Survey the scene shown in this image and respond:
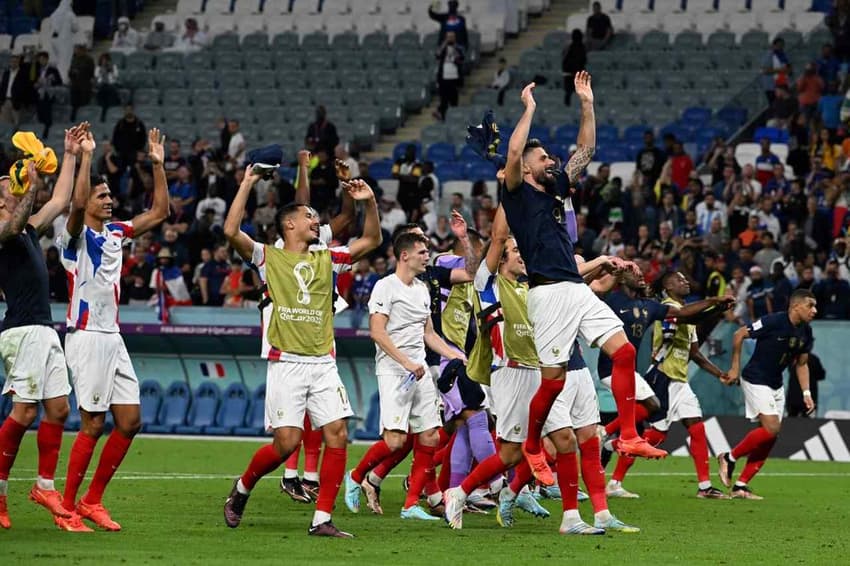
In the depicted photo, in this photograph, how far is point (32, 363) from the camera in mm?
12164

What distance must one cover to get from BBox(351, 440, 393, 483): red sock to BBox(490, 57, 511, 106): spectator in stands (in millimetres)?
20790

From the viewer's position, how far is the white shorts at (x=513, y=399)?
12.9 m

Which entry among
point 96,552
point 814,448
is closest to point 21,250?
point 96,552

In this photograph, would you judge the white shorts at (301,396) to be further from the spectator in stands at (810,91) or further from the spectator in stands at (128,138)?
the spectator in stands at (128,138)

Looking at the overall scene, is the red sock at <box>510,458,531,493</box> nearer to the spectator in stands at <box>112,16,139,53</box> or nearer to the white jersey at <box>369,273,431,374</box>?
the white jersey at <box>369,273,431,374</box>

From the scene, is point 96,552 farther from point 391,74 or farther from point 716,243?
point 391,74

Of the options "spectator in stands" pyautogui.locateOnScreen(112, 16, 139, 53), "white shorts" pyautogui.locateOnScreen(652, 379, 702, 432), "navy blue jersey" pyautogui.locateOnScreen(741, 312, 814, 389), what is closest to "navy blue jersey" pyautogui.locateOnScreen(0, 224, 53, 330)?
"white shorts" pyautogui.locateOnScreen(652, 379, 702, 432)

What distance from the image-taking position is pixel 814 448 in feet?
75.7

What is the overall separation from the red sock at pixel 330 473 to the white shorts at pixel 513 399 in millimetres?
1497

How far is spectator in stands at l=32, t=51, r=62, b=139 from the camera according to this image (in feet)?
119

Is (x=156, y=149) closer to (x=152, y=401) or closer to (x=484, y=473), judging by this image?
(x=484, y=473)

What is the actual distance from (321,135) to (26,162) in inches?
784

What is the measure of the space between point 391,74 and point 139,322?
40.1ft

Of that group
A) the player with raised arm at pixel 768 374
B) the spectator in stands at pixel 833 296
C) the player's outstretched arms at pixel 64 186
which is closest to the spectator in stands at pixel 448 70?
the spectator in stands at pixel 833 296
